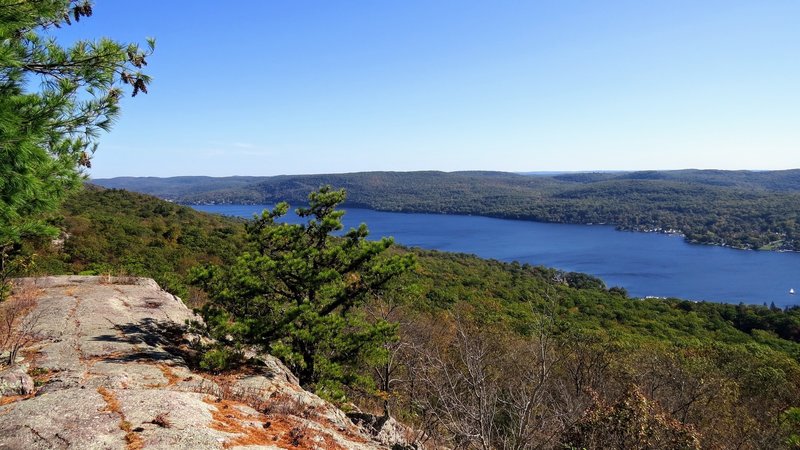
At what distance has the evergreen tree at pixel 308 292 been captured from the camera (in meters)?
8.71

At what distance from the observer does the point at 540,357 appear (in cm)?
1462

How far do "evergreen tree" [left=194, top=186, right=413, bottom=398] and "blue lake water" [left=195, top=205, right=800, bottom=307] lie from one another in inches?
3121

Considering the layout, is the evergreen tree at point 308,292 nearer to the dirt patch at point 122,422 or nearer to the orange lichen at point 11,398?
the dirt patch at point 122,422

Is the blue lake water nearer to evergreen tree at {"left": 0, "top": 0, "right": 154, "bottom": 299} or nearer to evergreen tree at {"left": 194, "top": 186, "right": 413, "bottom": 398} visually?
evergreen tree at {"left": 194, "top": 186, "right": 413, "bottom": 398}

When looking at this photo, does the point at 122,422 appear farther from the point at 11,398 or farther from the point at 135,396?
the point at 11,398

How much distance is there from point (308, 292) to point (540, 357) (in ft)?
28.7

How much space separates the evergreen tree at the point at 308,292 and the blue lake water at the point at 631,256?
3121 inches

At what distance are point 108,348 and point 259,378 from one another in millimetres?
2815

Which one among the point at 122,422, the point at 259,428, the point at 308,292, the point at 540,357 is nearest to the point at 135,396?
the point at 122,422

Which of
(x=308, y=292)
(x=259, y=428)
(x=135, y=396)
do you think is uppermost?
(x=308, y=292)

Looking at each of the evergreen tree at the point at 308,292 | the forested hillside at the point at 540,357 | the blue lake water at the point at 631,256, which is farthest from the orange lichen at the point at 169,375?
the blue lake water at the point at 631,256

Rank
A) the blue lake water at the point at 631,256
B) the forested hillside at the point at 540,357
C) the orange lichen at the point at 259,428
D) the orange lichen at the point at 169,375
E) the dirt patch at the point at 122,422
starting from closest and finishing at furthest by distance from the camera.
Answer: the dirt patch at the point at 122,422 < the orange lichen at the point at 259,428 < the orange lichen at the point at 169,375 < the forested hillside at the point at 540,357 < the blue lake water at the point at 631,256

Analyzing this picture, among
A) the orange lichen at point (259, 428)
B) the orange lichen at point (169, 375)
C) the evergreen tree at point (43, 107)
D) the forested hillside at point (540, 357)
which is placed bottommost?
the forested hillside at point (540, 357)

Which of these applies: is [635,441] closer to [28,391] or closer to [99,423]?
[99,423]
